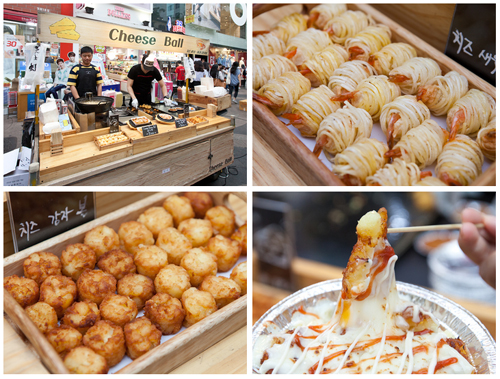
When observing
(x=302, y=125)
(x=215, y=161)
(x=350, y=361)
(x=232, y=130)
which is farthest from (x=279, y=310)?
(x=232, y=130)

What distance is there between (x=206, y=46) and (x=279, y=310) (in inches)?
67.8

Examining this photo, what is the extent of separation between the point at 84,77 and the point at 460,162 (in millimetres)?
2534

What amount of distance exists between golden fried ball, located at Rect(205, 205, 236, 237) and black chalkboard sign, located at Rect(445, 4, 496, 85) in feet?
4.91

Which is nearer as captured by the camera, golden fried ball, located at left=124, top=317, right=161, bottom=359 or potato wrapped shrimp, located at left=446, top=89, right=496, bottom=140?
golden fried ball, located at left=124, top=317, right=161, bottom=359

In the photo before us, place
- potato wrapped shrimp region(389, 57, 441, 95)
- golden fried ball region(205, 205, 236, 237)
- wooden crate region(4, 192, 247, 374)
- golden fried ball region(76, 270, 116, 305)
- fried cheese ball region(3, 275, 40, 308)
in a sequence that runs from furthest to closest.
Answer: golden fried ball region(205, 205, 236, 237)
potato wrapped shrimp region(389, 57, 441, 95)
golden fried ball region(76, 270, 116, 305)
fried cheese ball region(3, 275, 40, 308)
wooden crate region(4, 192, 247, 374)

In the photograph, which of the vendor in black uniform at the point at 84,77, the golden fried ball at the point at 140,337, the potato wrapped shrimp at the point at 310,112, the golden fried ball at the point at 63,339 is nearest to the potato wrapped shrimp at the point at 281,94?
the potato wrapped shrimp at the point at 310,112

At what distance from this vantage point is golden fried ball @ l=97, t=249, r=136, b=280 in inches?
61.9

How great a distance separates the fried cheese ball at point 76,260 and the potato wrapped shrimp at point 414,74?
67.5 inches

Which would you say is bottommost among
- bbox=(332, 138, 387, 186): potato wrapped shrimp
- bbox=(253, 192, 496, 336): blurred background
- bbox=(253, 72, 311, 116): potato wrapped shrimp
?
bbox=(253, 192, 496, 336): blurred background

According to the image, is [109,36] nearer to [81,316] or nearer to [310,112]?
[310,112]

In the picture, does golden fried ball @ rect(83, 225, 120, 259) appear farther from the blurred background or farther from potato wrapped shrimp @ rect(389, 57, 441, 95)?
potato wrapped shrimp @ rect(389, 57, 441, 95)

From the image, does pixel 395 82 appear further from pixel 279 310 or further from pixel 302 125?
pixel 279 310

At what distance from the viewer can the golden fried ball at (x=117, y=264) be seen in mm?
1573

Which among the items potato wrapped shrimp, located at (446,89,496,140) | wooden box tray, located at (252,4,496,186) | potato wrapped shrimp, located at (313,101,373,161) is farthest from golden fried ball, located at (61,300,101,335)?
potato wrapped shrimp, located at (446,89,496,140)
